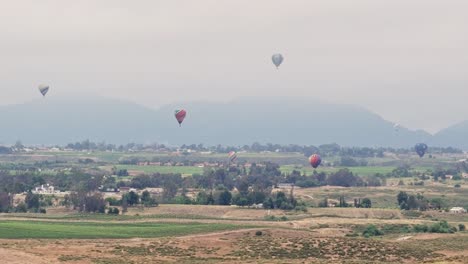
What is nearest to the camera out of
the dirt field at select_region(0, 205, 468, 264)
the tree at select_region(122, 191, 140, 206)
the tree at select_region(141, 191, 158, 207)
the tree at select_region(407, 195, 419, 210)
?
the dirt field at select_region(0, 205, 468, 264)

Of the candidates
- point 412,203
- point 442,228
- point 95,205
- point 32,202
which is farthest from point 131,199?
point 442,228

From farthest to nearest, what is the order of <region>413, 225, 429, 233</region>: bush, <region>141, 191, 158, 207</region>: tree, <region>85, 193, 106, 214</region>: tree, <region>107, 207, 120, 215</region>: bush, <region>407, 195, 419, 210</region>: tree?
1. <region>407, 195, 419, 210</region>: tree
2. <region>141, 191, 158, 207</region>: tree
3. <region>85, 193, 106, 214</region>: tree
4. <region>107, 207, 120, 215</region>: bush
5. <region>413, 225, 429, 233</region>: bush

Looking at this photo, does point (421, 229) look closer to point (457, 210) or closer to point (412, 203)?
point (457, 210)

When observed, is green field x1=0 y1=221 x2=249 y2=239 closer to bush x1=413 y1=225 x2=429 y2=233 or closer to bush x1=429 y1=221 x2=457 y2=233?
bush x1=413 y1=225 x2=429 y2=233

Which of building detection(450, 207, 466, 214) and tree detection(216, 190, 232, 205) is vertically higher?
tree detection(216, 190, 232, 205)

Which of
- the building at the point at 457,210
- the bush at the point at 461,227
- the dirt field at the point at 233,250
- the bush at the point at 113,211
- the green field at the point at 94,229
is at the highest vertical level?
the bush at the point at 113,211

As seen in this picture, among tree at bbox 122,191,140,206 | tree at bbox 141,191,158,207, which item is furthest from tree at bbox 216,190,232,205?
tree at bbox 122,191,140,206

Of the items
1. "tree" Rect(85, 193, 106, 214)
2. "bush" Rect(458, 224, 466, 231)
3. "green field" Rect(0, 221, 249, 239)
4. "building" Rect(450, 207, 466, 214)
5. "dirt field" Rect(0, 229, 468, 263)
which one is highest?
"tree" Rect(85, 193, 106, 214)

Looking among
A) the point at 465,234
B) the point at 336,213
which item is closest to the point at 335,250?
the point at 465,234

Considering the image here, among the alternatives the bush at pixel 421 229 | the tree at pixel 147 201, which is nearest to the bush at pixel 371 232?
the bush at pixel 421 229

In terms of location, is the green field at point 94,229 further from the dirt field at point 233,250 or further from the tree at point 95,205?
the tree at point 95,205
